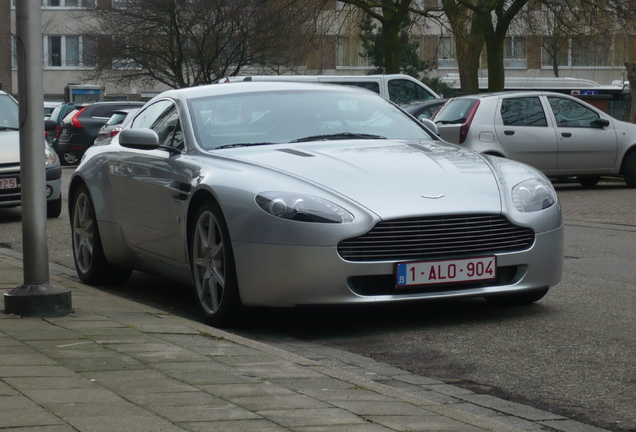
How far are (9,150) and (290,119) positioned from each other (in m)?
7.70

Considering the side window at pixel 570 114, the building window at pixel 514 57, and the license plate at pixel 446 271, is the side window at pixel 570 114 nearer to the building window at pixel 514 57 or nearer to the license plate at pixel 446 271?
the license plate at pixel 446 271

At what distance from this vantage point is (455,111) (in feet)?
63.4

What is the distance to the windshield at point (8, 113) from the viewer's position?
15531 millimetres

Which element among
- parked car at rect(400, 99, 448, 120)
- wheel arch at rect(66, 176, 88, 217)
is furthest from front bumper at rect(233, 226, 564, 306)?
parked car at rect(400, 99, 448, 120)

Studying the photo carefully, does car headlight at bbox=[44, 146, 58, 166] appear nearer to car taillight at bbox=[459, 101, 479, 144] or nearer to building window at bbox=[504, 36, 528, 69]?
car taillight at bbox=[459, 101, 479, 144]

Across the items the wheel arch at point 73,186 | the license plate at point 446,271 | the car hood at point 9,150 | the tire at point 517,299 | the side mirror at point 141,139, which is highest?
the side mirror at point 141,139

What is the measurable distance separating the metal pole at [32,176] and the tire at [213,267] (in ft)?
2.66

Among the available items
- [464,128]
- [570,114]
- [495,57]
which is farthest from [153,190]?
[495,57]

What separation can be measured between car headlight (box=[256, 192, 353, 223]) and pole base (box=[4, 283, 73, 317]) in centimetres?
116

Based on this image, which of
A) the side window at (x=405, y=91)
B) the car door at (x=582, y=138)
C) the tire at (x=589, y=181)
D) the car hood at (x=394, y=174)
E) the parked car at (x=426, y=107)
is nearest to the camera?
the car hood at (x=394, y=174)

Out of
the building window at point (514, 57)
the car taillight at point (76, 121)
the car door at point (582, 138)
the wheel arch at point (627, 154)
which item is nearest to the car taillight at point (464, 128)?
the car door at point (582, 138)

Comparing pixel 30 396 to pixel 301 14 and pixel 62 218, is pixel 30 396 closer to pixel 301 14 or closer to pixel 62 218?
pixel 62 218

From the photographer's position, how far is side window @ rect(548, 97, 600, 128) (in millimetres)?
19344

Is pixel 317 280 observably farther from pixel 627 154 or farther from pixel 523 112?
pixel 627 154
